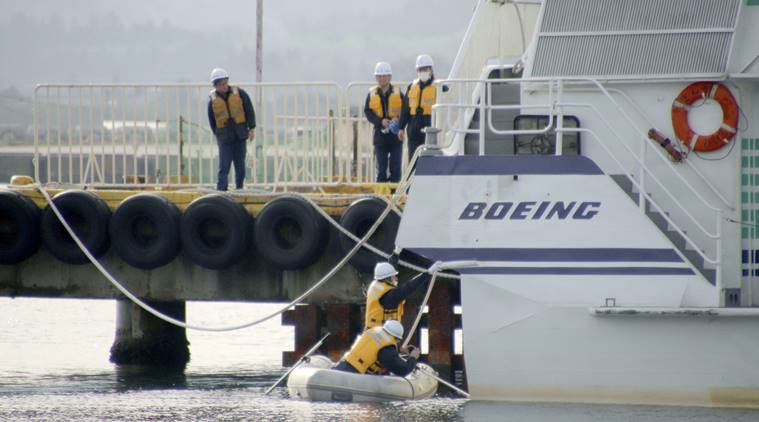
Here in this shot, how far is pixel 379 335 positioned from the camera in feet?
46.8

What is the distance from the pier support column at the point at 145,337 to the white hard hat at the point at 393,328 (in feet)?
15.7

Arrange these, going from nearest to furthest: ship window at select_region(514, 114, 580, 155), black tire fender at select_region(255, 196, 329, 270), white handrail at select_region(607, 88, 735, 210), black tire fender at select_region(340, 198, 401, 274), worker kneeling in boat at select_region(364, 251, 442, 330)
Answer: white handrail at select_region(607, 88, 735, 210), ship window at select_region(514, 114, 580, 155), worker kneeling in boat at select_region(364, 251, 442, 330), black tire fender at select_region(340, 198, 401, 274), black tire fender at select_region(255, 196, 329, 270)

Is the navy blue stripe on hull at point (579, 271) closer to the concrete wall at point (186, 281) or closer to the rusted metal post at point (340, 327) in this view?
the concrete wall at point (186, 281)

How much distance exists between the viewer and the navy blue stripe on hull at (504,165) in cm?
1314

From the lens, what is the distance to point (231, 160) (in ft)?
55.4

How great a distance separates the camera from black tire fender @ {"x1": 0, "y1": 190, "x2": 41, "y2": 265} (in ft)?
52.7

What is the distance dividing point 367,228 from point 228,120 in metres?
2.48

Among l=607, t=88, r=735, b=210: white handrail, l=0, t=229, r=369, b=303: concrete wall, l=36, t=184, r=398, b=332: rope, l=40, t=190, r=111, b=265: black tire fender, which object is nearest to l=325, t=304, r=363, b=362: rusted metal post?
l=0, t=229, r=369, b=303: concrete wall

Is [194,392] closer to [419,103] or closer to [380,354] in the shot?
[380,354]

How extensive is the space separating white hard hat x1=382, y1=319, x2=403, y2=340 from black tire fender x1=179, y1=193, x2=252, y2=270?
2192mm

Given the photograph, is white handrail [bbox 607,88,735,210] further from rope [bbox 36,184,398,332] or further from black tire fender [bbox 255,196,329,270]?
black tire fender [bbox 255,196,329,270]

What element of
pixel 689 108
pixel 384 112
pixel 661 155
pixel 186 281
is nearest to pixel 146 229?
pixel 186 281

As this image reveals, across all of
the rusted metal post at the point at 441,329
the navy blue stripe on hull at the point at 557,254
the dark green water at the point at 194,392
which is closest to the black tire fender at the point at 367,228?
the rusted metal post at the point at 441,329

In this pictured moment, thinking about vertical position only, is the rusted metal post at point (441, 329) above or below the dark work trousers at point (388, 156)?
below
